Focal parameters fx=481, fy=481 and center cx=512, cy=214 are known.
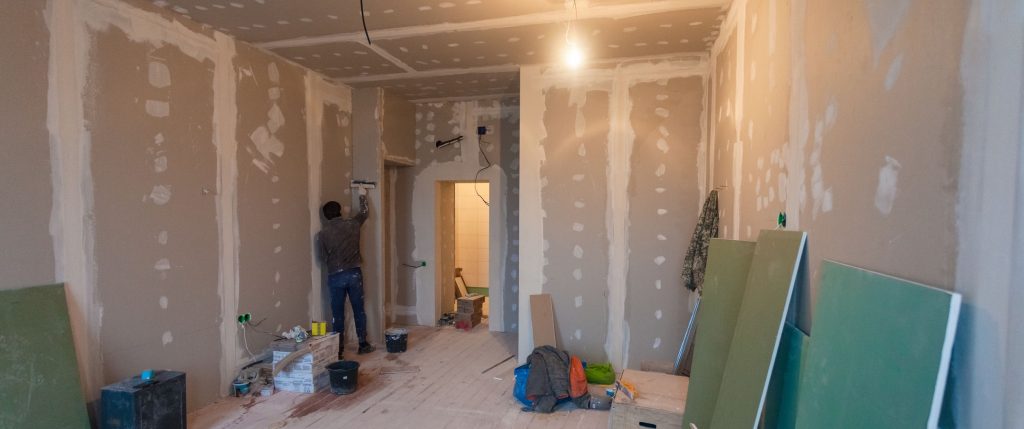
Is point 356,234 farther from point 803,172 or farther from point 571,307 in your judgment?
point 803,172

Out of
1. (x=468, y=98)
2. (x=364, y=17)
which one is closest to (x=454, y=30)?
(x=364, y=17)

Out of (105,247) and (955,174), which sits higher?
(955,174)

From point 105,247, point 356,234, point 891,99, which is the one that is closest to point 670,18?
point 891,99

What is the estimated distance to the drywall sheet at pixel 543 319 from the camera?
4.45 m

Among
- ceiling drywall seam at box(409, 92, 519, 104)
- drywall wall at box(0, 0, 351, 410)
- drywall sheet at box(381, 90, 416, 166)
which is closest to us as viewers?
drywall wall at box(0, 0, 351, 410)

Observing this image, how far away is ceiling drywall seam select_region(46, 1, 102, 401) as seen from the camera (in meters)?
2.71

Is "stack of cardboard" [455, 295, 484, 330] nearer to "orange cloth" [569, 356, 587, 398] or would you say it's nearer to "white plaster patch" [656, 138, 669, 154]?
"orange cloth" [569, 356, 587, 398]

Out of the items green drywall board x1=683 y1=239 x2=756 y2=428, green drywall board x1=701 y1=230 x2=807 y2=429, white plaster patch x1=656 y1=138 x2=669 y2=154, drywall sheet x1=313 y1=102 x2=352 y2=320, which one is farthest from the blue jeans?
green drywall board x1=701 y1=230 x2=807 y2=429

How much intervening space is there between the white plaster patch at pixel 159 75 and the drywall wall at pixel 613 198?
→ 282 centimetres

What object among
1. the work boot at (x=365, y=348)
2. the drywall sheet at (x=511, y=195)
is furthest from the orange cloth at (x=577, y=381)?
the work boot at (x=365, y=348)

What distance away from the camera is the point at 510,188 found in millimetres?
6078

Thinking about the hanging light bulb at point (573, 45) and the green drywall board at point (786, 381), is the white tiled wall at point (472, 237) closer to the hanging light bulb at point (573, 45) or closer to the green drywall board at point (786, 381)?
the hanging light bulb at point (573, 45)

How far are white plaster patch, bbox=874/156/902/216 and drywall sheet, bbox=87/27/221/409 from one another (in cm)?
385

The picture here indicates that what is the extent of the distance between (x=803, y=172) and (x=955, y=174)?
0.84 meters
